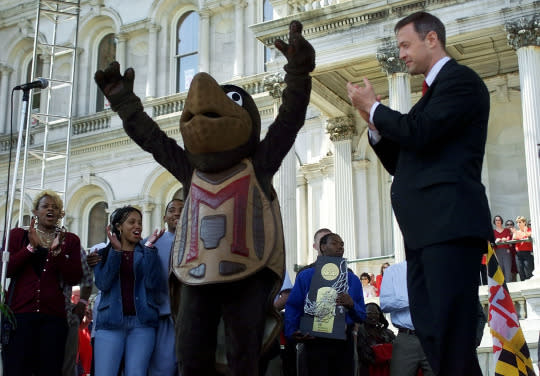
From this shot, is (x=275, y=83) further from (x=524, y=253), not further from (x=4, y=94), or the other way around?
(x=4, y=94)

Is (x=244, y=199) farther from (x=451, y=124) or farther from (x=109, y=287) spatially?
(x=109, y=287)

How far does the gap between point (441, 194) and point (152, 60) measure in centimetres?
2037

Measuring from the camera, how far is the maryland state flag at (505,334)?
4707mm

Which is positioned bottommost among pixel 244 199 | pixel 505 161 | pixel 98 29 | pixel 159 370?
pixel 159 370

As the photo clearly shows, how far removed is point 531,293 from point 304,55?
8887 mm

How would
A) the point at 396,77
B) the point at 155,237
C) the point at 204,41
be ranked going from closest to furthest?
the point at 155,237 < the point at 396,77 < the point at 204,41

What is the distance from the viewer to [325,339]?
7.08 m

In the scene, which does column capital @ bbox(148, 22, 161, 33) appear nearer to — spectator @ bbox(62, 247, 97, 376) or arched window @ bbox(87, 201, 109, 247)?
arched window @ bbox(87, 201, 109, 247)

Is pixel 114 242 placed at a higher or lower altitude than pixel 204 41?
lower

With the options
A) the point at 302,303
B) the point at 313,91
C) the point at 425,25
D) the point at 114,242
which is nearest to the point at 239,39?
the point at 313,91

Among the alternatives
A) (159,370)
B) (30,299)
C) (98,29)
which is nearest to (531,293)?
(159,370)

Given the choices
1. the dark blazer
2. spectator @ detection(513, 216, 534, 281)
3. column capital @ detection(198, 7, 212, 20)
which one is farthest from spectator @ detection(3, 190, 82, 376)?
column capital @ detection(198, 7, 212, 20)

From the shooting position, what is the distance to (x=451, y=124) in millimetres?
3475

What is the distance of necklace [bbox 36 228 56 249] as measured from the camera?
625 centimetres
